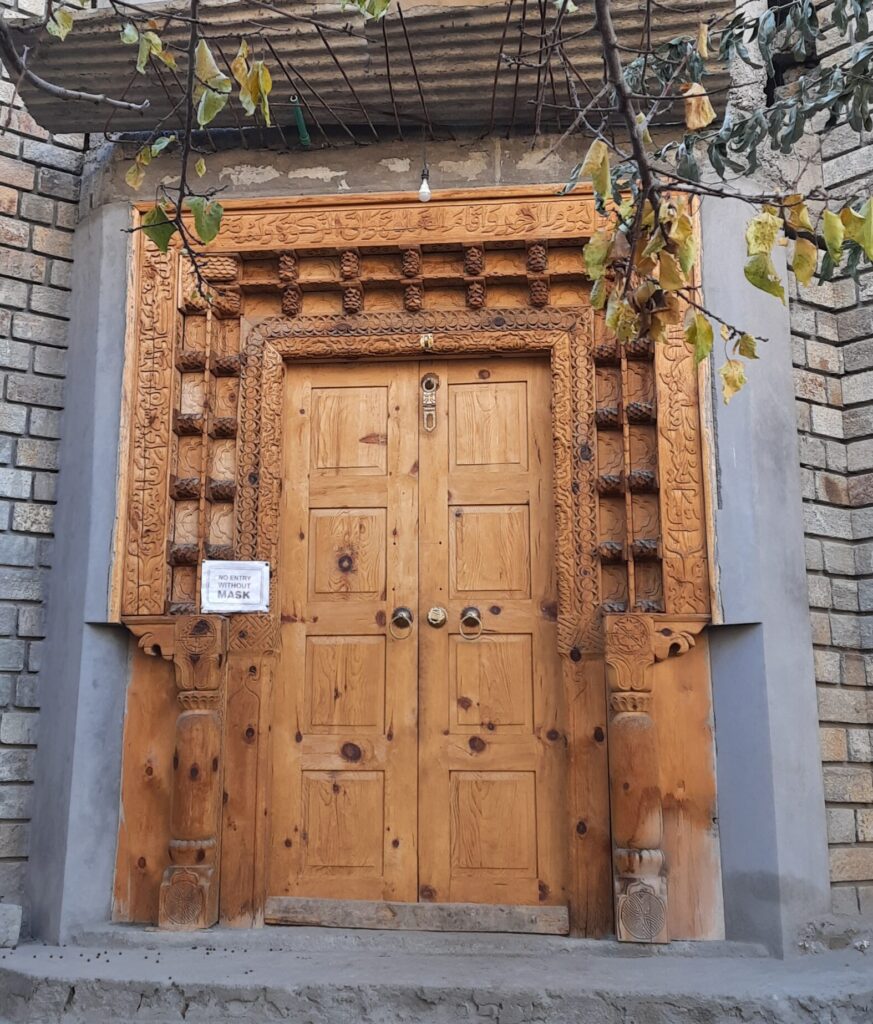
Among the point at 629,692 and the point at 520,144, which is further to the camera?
the point at 520,144

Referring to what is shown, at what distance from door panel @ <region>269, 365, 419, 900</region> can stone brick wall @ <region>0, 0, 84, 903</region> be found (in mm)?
1083

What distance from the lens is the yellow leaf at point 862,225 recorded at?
8.30 ft

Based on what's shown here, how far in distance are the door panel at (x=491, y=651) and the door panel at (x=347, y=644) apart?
3.8 inches

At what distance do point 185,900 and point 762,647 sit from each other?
→ 248cm

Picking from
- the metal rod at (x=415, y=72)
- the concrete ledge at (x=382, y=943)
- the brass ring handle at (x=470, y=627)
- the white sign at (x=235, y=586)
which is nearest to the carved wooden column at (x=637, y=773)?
the concrete ledge at (x=382, y=943)

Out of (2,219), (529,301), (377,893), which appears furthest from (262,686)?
(2,219)

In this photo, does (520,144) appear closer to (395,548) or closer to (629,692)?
(395,548)

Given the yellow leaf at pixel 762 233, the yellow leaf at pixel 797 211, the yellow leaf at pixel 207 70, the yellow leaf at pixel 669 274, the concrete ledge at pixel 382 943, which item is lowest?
the concrete ledge at pixel 382 943

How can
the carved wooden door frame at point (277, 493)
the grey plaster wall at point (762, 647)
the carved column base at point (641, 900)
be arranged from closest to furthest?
the carved column base at point (641, 900) < the grey plaster wall at point (762, 647) < the carved wooden door frame at point (277, 493)

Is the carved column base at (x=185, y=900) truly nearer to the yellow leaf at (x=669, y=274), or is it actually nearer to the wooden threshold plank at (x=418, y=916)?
the wooden threshold plank at (x=418, y=916)

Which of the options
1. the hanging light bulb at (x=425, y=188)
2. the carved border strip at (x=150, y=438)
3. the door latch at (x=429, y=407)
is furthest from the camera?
the door latch at (x=429, y=407)

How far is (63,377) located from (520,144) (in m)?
2.33

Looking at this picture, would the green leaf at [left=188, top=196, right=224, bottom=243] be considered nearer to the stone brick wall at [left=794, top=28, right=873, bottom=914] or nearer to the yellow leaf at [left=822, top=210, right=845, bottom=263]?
the yellow leaf at [left=822, top=210, right=845, bottom=263]

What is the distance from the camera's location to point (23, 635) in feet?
15.5
